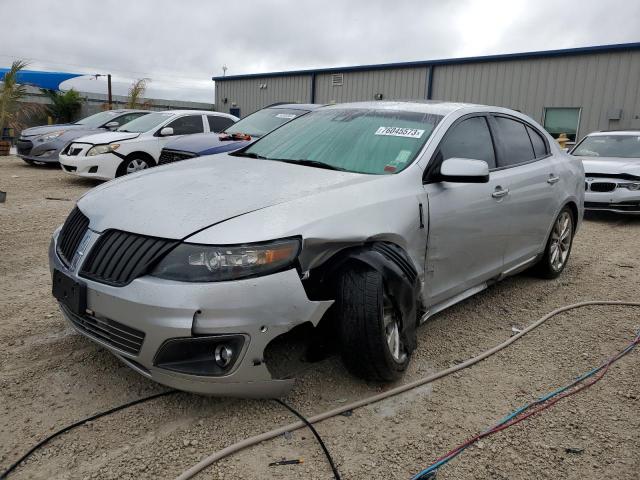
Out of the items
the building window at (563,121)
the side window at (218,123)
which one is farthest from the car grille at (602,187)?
the building window at (563,121)

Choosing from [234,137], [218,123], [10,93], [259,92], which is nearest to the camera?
[234,137]

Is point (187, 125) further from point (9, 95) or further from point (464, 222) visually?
point (9, 95)

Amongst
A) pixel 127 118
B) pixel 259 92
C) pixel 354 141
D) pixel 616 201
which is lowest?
pixel 616 201

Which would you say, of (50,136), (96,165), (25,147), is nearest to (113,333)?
(96,165)

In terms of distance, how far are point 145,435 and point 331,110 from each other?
2.72m

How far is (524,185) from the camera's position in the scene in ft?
13.7

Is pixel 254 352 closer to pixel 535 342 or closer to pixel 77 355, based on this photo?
pixel 77 355

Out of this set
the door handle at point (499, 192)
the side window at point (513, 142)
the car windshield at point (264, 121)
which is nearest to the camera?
the door handle at point (499, 192)

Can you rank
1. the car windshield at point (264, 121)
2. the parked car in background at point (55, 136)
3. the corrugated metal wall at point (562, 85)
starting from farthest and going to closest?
the corrugated metal wall at point (562, 85)
the parked car in background at point (55, 136)
the car windshield at point (264, 121)

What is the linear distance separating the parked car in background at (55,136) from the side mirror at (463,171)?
964 cm

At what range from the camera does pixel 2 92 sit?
630 inches

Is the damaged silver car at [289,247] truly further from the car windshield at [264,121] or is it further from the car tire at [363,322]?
the car windshield at [264,121]

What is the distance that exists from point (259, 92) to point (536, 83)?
13120mm

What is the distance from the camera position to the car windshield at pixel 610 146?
9.28 meters
